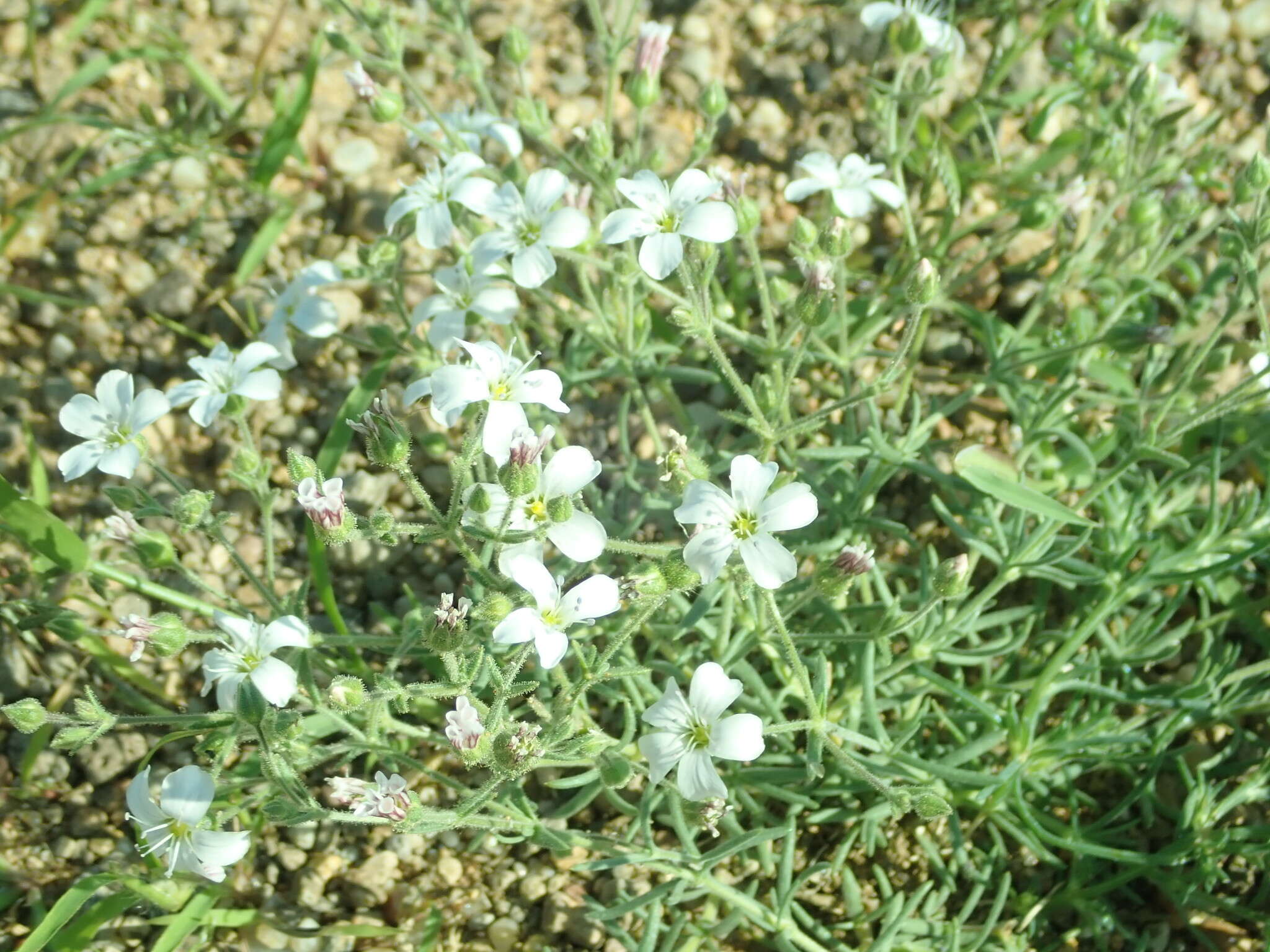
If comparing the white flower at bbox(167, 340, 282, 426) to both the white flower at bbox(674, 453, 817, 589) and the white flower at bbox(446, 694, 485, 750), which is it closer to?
the white flower at bbox(446, 694, 485, 750)

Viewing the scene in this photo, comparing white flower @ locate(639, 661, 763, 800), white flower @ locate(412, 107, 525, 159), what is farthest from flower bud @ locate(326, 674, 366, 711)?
white flower @ locate(412, 107, 525, 159)

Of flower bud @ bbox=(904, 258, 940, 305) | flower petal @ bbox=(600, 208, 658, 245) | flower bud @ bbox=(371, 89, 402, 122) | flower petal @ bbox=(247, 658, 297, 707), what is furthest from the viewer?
flower bud @ bbox=(371, 89, 402, 122)

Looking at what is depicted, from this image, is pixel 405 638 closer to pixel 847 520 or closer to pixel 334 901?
pixel 334 901

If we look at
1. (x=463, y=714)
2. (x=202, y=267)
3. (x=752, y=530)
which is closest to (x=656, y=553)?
(x=752, y=530)

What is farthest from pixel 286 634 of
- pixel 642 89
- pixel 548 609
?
pixel 642 89

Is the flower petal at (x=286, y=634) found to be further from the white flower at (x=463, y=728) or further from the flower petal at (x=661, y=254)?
the flower petal at (x=661, y=254)

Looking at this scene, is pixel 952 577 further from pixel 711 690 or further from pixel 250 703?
pixel 250 703
